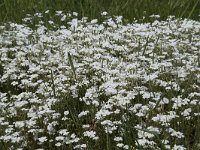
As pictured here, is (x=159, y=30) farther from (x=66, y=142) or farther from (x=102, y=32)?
(x=66, y=142)

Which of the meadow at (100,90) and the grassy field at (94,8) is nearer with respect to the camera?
the meadow at (100,90)

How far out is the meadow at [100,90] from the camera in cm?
501

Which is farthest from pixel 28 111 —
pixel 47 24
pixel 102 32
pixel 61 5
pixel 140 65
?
pixel 61 5

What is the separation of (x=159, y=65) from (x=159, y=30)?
5.55 ft

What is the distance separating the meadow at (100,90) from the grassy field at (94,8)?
138 centimetres

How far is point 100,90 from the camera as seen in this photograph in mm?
5797

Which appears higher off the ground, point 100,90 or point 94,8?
point 94,8

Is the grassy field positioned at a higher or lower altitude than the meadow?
higher

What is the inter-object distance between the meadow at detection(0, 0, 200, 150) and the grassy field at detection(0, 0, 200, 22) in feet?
4.52

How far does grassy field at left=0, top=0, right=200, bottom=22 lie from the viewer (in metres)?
9.58

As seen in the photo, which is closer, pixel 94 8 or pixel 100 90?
pixel 100 90

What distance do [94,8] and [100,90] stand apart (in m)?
3.99

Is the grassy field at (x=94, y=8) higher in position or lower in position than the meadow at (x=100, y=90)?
higher

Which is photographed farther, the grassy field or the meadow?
the grassy field
